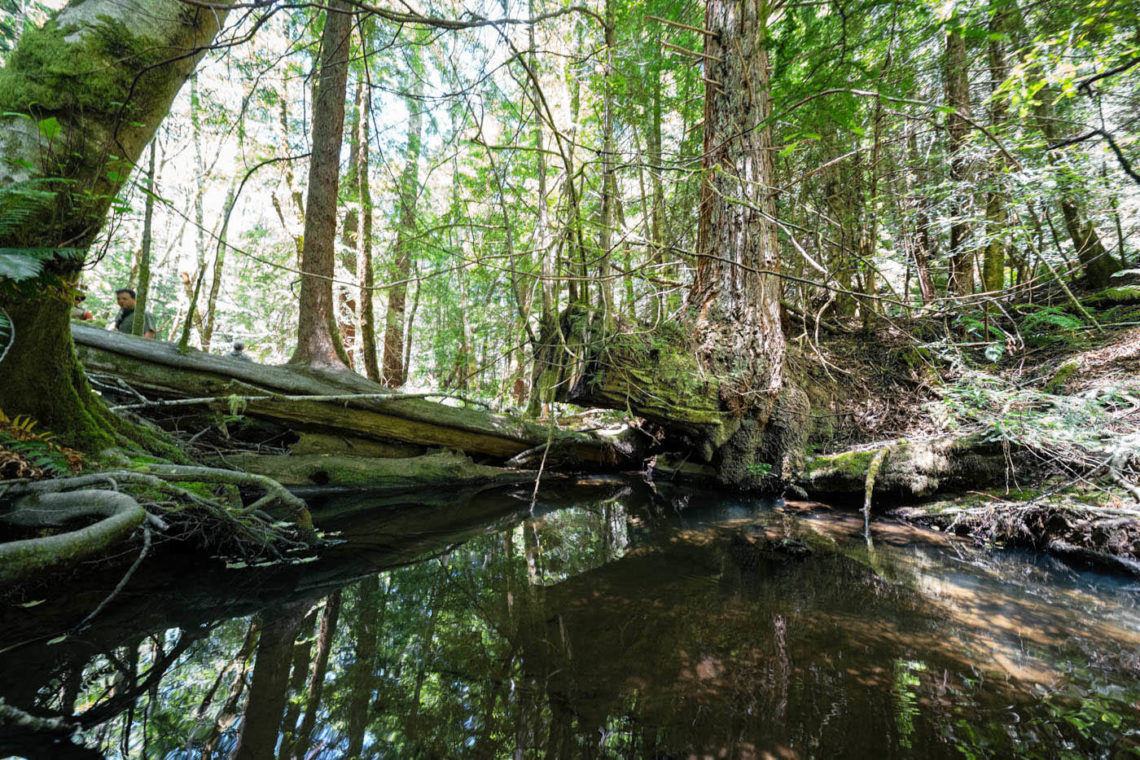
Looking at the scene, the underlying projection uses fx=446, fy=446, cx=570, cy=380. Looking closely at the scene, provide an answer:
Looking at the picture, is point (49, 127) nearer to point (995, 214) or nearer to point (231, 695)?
point (231, 695)

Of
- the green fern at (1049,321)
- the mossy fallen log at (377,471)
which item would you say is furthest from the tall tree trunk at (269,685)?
the green fern at (1049,321)

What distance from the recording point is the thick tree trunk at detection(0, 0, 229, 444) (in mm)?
2189

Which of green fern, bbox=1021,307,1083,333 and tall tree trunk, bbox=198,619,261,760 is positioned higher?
green fern, bbox=1021,307,1083,333

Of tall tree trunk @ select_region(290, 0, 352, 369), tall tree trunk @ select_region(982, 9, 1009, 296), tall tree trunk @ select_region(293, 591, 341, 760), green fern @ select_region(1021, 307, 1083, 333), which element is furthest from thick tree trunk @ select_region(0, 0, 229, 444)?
green fern @ select_region(1021, 307, 1083, 333)

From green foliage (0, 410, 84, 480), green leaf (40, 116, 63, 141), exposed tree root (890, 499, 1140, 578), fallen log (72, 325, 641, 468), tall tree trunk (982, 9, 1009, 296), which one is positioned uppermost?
tall tree trunk (982, 9, 1009, 296)

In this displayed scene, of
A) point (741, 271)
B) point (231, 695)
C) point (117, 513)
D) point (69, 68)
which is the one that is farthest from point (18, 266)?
point (741, 271)

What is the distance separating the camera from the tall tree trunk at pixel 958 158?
16.0 feet

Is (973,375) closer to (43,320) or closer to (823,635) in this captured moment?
(823,635)

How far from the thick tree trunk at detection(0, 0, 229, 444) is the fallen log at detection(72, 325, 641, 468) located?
4.99 feet

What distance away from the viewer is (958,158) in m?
4.88

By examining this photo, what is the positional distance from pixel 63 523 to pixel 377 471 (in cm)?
301

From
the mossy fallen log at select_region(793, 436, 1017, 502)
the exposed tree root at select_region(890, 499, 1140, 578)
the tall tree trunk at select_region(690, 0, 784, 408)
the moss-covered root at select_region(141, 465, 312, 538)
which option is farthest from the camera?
the tall tree trunk at select_region(690, 0, 784, 408)

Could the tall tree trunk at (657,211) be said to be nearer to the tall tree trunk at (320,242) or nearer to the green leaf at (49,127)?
the green leaf at (49,127)

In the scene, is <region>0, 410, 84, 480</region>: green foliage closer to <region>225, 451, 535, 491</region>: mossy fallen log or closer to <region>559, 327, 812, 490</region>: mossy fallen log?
<region>225, 451, 535, 491</region>: mossy fallen log
